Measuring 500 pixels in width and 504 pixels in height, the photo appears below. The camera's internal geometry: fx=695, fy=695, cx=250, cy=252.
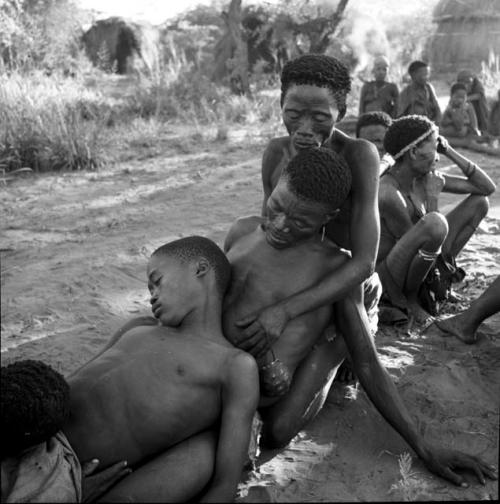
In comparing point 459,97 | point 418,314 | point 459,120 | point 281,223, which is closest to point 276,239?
point 281,223

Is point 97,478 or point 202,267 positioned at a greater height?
point 202,267

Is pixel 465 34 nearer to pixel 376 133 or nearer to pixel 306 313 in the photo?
pixel 376 133

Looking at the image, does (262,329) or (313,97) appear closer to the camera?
(262,329)

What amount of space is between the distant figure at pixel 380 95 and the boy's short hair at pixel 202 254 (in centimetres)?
681

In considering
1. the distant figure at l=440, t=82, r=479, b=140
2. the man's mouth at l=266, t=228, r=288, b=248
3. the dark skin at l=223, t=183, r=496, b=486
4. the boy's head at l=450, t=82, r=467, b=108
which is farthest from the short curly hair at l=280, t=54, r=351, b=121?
the boy's head at l=450, t=82, r=467, b=108

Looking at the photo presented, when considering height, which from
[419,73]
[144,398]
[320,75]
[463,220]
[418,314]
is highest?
[320,75]

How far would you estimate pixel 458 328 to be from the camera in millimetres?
3643

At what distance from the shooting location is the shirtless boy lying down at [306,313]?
2.48 m

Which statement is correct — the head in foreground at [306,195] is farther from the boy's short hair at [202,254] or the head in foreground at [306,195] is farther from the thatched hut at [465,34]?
the thatched hut at [465,34]

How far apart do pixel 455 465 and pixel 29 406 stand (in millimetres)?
1482

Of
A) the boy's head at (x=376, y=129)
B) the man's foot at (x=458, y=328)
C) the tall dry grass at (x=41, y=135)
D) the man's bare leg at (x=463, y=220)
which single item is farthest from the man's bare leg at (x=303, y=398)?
the tall dry grass at (x=41, y=135)

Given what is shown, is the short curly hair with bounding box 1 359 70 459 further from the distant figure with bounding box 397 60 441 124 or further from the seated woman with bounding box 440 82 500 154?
the seated woman with bounding box 440 82 500 154

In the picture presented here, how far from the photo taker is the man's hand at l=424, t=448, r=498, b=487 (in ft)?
7.91

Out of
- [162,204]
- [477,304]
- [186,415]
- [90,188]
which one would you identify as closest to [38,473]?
[186,415]
